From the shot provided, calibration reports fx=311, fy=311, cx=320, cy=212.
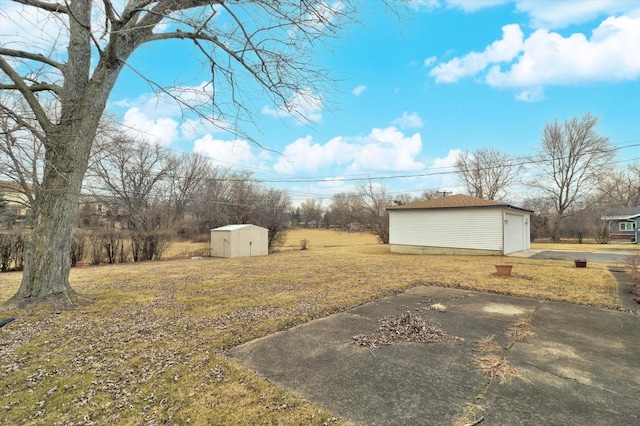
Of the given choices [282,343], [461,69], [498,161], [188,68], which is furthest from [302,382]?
[498,161]

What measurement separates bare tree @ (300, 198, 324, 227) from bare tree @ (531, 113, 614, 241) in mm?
35749

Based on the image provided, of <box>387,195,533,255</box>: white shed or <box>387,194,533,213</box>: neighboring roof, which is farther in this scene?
<box>387,194,533,213</box>: neighboring roof

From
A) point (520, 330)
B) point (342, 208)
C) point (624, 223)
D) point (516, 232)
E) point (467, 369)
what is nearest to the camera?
point (467, 369)

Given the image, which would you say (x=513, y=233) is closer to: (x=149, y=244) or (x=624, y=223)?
(x=149, y=244)

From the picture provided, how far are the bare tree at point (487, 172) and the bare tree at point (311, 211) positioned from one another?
29724 millimetres

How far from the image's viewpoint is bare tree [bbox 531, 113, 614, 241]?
27.3 metres

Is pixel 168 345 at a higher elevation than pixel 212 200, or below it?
below

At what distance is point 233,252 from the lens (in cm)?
1733

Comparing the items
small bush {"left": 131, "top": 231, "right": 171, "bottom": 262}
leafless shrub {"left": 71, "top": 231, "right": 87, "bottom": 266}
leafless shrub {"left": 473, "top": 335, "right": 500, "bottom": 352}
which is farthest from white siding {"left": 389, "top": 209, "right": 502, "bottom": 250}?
leafless shrub {"left": 71, "top": 231, "right": 87, "bottom": 266}

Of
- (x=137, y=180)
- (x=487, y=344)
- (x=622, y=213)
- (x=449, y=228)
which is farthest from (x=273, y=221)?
(x=622, y=213)

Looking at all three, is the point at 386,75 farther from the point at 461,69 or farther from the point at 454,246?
the point at 454,246

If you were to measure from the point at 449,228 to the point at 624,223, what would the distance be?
25.7 metres

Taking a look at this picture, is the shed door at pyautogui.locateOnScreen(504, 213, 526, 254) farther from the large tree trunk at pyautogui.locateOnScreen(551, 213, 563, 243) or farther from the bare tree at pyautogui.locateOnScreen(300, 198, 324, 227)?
the bare tree at pyautogui.locateOnScreen(300, 198, 324, 227)

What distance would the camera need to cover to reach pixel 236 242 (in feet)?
57.5
